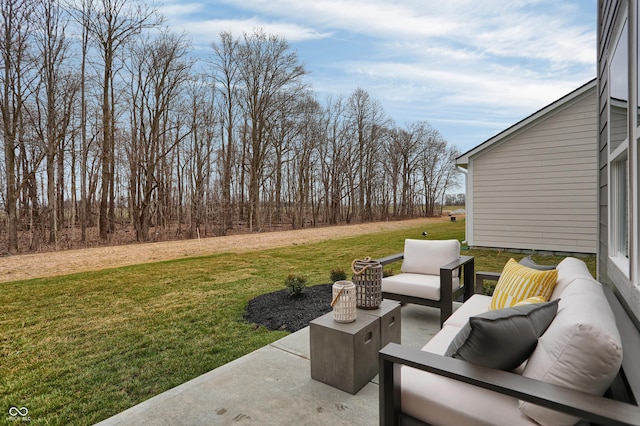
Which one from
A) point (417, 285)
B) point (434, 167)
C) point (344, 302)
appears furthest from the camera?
point (434, 167)

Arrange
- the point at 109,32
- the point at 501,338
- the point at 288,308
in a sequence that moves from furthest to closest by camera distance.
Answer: the point at 109,32
the point at 288,308
the point at 501,338

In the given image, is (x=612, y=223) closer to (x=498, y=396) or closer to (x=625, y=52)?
(x=625, y=52)

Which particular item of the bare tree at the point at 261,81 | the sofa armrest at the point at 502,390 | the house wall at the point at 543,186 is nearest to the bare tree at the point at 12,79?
the bare tree at the point at 261,81

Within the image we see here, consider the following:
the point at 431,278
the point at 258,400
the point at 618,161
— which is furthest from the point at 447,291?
the point at 258,400

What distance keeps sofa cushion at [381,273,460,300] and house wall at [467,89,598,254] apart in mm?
5448

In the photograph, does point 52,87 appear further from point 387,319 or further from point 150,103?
point 387,319

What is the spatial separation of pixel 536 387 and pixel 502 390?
109 millimetres

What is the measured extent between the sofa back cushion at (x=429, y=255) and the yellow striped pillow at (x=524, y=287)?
1434 mm

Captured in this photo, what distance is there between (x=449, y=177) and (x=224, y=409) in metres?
30.1

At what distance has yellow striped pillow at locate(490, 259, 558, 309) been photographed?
193cm

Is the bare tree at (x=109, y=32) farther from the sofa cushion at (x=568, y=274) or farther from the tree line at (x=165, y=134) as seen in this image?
the sofa cushion at (x=568, y=274)

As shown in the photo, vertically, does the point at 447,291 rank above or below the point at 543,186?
below

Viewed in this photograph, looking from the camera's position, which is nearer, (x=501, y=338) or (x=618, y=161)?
(x=501, y=338)

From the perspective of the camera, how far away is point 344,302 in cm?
227
